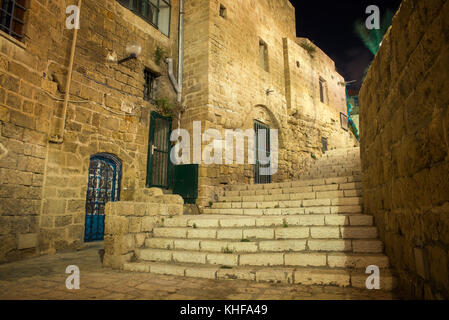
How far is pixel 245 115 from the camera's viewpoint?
920cm

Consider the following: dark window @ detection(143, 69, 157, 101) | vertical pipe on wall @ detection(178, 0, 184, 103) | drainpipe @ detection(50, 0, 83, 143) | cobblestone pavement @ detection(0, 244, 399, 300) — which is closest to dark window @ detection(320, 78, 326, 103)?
vertical pipe on wall @ detection(178, 0, 184, 103)

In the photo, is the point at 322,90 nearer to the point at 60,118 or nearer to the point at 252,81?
the point at 252,81

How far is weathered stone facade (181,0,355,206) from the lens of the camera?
8234 millimetres

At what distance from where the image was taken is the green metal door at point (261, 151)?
9.73 metres

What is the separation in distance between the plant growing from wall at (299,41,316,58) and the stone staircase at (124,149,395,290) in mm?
10598

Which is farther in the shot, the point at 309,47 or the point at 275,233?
the point at 309,47

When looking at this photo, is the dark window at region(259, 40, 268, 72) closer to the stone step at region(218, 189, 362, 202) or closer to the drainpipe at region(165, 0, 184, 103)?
the drainpipe at region(165, 0, 184, 103)

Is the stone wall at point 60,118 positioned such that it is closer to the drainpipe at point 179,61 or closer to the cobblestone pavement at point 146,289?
the drainpipe at point 179,61

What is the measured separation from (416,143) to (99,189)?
6.41 m

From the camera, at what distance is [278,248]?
359 cm

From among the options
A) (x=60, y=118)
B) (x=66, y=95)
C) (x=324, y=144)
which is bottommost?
(x=60, y=118)

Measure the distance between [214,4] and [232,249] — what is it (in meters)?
8.22

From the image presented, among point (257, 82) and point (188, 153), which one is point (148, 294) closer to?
point (188, 153)

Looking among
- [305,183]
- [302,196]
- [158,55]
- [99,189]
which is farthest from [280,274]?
[158,55]
